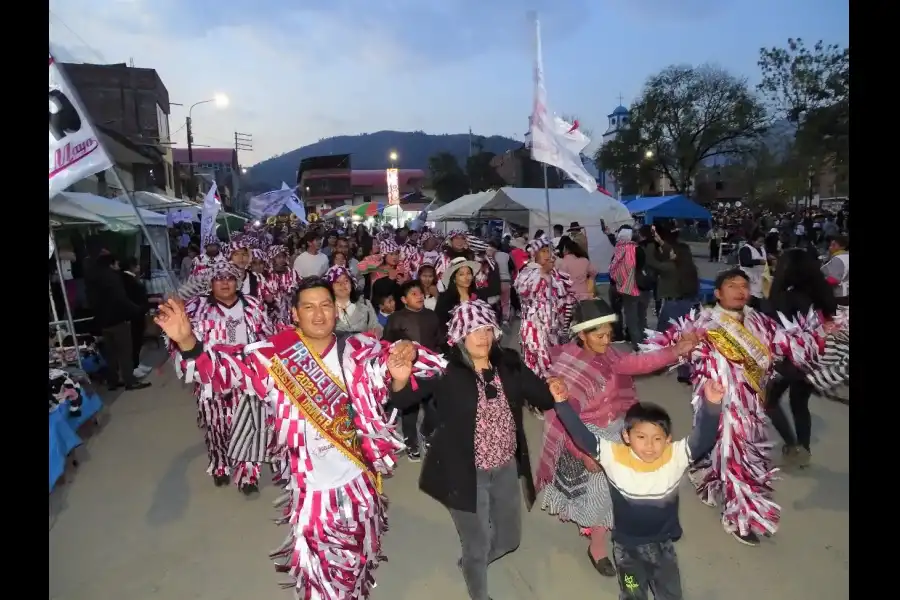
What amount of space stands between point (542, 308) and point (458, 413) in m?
3.97

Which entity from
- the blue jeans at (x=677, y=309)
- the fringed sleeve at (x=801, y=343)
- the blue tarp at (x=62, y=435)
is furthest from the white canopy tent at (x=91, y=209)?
the fringed sleeve at (x=801, y=343)

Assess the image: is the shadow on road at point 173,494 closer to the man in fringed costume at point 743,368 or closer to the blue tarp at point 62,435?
the blue tarp at point 62,435

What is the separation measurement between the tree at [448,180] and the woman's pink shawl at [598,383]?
43314 millimetres

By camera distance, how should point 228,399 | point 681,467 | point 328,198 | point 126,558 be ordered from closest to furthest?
point 681,467
point 126,558
point 228,399
point 328,198

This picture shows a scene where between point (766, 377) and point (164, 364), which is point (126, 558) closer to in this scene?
point (766, 377)

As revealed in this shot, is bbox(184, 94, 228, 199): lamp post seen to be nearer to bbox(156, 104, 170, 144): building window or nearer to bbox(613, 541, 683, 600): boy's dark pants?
bbox(156, 104, 170, 144): building window

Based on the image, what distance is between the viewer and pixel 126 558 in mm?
4262

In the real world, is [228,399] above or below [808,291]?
below

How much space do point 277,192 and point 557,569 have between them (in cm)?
1796

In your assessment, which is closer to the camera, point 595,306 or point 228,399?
point 595,306

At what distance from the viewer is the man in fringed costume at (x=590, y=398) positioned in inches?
144

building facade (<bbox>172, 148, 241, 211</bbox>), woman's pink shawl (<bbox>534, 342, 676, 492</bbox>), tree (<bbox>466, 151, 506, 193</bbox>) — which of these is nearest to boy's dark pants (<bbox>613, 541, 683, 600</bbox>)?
woman's pink shawl (<bbox>534, 342, 676, 492</bbox>)

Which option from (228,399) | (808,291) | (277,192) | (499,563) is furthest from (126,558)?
(277,192)

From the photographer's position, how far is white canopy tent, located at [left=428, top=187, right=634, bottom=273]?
15633 millimetres
